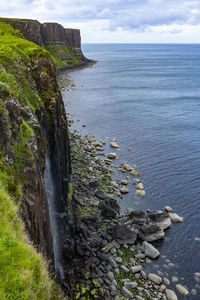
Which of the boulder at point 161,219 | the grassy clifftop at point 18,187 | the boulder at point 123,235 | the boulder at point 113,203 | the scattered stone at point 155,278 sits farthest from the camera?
the boulder at point 113,203

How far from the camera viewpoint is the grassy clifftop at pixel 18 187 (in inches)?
303

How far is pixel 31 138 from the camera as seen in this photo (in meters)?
13.9

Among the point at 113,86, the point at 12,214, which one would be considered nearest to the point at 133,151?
the point at 12,214

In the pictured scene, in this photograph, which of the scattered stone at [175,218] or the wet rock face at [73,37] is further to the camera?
the wet rock face at [73,37]

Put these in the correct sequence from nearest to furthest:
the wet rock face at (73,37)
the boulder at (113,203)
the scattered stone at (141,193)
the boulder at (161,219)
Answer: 1. the boulder at (161,219)
2. the boulder at (113,203)
3. the scattered stone at (141,193)
4. the wet rock face at (73,37)

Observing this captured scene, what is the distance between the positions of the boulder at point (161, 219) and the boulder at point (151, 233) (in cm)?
117

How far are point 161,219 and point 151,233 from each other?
2.91 m

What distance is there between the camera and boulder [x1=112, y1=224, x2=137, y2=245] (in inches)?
996

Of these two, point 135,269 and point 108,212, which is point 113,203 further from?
point 135,269

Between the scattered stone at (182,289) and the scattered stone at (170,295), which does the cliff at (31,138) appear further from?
the scattered stone at (182,289)

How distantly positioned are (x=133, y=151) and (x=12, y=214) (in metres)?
38.7

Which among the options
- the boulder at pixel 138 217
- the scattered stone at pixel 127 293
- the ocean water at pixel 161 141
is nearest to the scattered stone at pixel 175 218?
Result: the ocean water at pixel 161 141

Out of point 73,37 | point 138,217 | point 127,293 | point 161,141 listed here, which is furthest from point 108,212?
point 73,37

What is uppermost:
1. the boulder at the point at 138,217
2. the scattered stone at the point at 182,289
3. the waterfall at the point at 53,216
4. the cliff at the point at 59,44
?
the cliff at the point at 59,44
